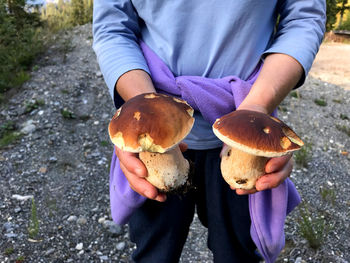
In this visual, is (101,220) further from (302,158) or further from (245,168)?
(302,158)

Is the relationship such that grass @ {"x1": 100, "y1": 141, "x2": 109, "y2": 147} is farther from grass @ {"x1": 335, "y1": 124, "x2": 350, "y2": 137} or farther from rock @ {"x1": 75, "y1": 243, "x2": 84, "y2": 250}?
grass @ {"x1": 335, "y1": 124, "x2": 350, "y2": 137}

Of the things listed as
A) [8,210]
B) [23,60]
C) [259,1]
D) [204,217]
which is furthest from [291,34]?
[23,60]

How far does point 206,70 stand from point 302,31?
0.38 metres

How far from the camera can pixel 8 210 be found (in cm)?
231

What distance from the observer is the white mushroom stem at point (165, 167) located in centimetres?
103

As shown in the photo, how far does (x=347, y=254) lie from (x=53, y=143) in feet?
9.19

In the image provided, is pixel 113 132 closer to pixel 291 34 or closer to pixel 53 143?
pixel 291 34

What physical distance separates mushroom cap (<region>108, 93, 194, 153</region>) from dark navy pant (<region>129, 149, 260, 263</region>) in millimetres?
371

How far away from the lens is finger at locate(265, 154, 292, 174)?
94 centimetres

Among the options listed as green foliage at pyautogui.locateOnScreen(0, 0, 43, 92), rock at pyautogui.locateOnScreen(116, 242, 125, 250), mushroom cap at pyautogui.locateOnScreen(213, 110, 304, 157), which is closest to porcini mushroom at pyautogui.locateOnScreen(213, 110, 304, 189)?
mushroom cap at pyautogui.locateOnScreen(213, 110, 304, 157)

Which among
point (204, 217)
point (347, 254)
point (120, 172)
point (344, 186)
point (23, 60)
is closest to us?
point (120, 172)

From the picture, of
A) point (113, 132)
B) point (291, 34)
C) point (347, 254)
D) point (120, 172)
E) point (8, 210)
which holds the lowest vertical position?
point (8, 210)

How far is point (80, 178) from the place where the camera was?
2.70 meters

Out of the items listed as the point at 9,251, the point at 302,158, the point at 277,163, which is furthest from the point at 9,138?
the point at 302,158
